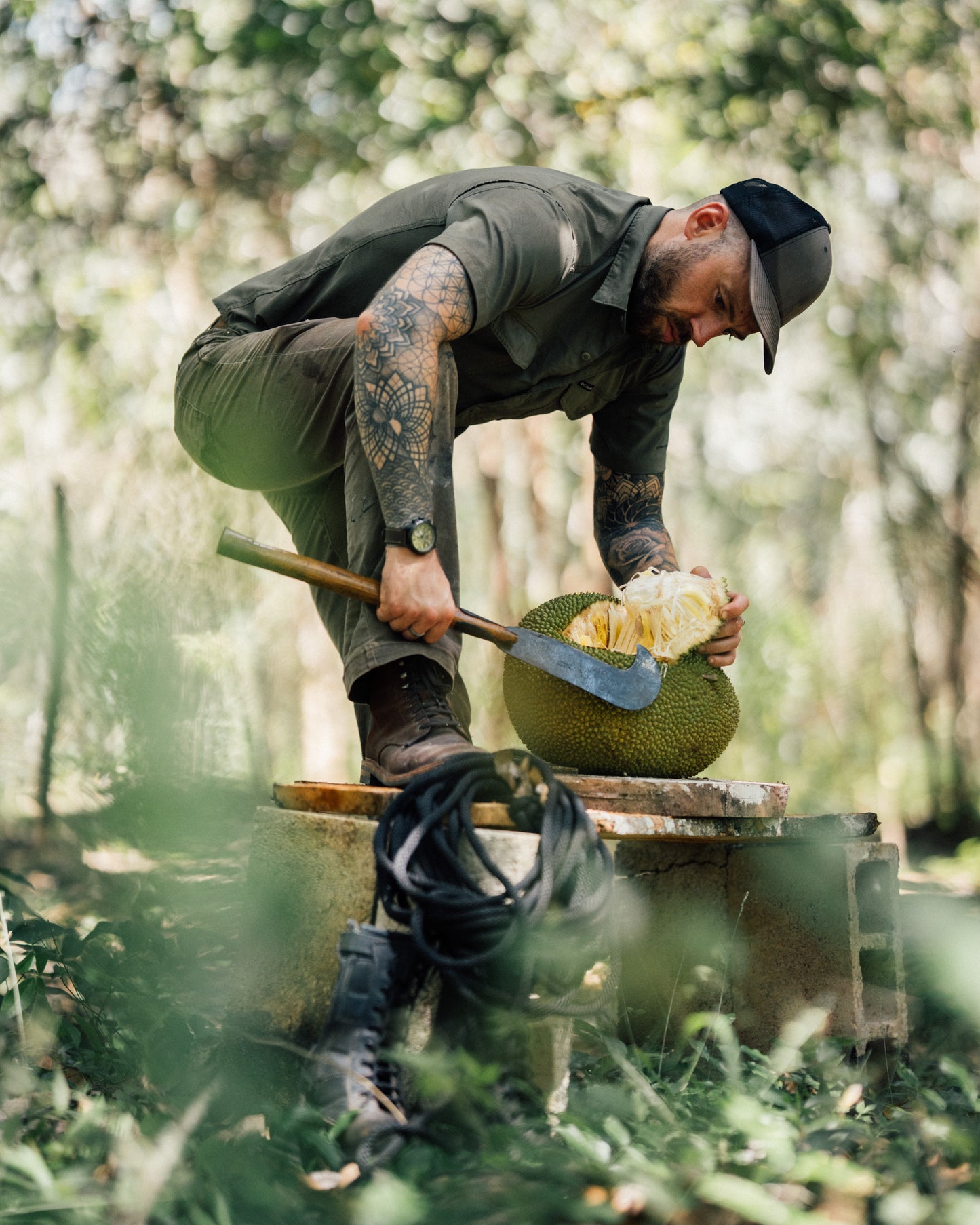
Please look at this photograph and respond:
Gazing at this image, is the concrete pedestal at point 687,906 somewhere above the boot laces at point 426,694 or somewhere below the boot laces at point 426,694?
below

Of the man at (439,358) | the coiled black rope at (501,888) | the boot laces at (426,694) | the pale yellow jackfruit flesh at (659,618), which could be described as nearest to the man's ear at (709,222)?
the man at (439,358)

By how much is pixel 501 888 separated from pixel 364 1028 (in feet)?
0.81

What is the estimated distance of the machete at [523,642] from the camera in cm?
164

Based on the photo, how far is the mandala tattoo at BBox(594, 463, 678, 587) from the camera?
94.7 inches

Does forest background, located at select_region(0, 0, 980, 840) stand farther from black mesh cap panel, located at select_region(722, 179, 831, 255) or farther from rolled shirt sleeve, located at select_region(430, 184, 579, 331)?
black mesh cap panel, located at select_region(722, 179, 831, 255)

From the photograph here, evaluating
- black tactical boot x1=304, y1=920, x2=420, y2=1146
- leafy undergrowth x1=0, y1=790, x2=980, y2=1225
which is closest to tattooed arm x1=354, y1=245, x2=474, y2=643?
black tactical boot x1=304, y1=920, x2=420, y2=1146

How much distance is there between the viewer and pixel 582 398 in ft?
7.39

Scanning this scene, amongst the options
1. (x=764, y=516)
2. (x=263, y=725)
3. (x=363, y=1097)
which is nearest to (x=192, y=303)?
(x=263, y=725)

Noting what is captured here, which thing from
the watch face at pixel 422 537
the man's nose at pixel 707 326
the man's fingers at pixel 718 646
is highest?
the man's nose at pixel 707 326

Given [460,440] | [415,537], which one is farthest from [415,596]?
[460,440]

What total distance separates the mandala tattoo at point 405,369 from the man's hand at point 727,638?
635 millimetres

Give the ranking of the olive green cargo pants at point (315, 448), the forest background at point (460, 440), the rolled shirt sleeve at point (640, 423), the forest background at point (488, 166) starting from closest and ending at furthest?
the olive green cargo pants at point (315, 448), the rolled shirt sleeve at point (640, 423), the forest background at point (460, 440), the forest background at point (488, 166)

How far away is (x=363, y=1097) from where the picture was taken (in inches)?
49.9

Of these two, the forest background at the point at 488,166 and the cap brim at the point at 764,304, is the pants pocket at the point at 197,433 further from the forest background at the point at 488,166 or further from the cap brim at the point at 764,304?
the forest background at the point at 488,166
